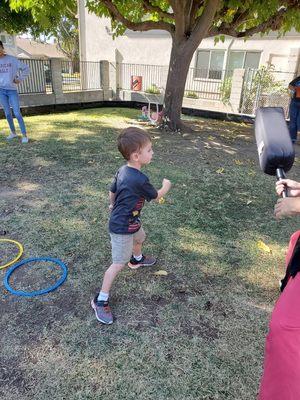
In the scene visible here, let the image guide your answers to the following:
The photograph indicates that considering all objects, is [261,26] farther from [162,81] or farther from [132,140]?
[132,140]

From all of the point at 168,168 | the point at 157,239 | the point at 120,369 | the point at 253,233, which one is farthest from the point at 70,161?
the point at 120,369

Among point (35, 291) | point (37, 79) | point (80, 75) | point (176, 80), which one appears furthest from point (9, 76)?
point (80, 75)

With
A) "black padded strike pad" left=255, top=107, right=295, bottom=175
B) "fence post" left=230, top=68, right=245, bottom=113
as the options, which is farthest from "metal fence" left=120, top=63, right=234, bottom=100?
"black padded strike pad" left=255, top=107, right=295, bottom=175

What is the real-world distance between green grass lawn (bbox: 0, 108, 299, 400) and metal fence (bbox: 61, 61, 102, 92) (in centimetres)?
909

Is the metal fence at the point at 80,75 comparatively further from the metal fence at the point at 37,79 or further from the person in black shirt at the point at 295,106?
the person in black shirt at the point at 295,106

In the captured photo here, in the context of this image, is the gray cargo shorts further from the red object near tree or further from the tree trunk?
the red object near tree

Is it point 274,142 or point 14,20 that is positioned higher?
point 14,20

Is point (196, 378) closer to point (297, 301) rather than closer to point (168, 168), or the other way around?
point (297, 301)

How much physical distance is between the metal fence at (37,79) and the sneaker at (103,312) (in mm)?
11656

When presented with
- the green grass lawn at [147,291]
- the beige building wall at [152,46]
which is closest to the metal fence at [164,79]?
the beige building wall at [152,46]

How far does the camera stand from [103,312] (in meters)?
2.61

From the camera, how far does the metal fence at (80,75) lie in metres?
14.1

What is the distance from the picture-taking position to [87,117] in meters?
11.4

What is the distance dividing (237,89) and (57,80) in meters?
7.39
